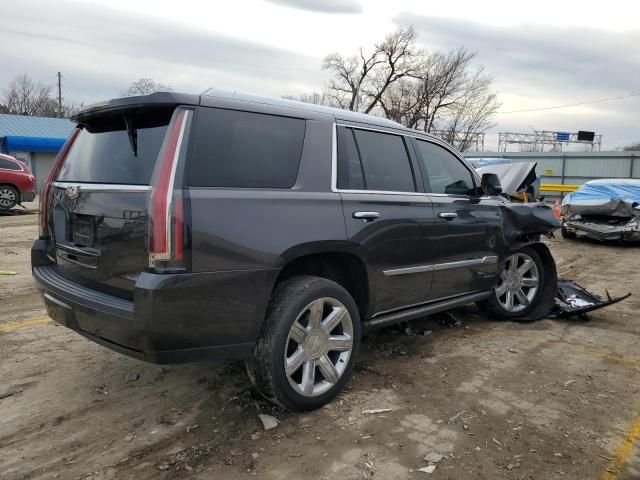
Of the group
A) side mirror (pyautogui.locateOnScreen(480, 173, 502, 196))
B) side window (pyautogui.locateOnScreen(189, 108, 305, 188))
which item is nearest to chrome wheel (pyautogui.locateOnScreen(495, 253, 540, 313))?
side mirror (pyautogui.locateOnScreen(480, 173, 502, 196))

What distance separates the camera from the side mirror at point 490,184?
4.89 m

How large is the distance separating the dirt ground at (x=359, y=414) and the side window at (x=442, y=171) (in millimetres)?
1399

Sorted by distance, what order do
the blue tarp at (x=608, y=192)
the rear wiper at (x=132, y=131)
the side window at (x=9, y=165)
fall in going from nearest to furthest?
the rear wiper at (x=132, y=131)
the blue tarp at (x=608, y=192)
the side window at (x=9, y=165)

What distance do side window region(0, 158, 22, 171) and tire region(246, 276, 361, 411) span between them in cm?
1544

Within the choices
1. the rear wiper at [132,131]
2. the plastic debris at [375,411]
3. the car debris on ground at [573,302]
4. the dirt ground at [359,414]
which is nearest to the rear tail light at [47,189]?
the rear wiper at [132,131]

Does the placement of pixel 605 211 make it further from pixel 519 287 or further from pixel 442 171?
pixel 442 171

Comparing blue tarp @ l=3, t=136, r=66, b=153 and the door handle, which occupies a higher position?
blue tarp @ l=3, t=136, r=66, b=153

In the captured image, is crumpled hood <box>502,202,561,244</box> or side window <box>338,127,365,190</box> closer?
side window <box>338,127,365,190</box>

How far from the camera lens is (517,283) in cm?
551

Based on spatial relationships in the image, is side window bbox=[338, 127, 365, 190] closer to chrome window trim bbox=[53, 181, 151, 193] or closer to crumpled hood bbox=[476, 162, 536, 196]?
chrome window trim bbox=[53, 181, 151, 193]

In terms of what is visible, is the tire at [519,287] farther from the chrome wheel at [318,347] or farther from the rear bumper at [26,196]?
the rear bumper at [26,196]

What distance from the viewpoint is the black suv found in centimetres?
272

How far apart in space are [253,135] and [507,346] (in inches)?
121

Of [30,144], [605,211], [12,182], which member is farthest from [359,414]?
[30,144]
